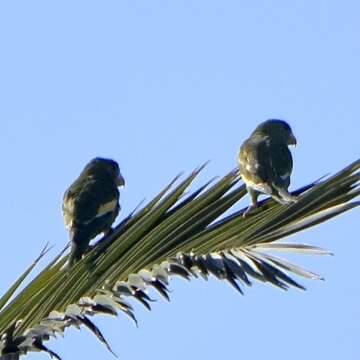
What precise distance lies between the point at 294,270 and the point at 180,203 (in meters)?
1.21

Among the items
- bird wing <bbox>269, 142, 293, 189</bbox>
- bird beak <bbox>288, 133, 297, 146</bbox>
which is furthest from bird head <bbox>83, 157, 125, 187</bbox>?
bird beak <bbox>288, 133, 297, 146</bbox>

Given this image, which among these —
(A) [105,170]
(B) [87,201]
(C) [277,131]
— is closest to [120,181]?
(A) [105,170]

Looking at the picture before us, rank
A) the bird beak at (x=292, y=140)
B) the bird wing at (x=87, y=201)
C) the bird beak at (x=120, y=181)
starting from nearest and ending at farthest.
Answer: the bird wing at (x=87, y=201)
the bird beak at (x=120, y=181)
the bird beak at (x=292, y=140)

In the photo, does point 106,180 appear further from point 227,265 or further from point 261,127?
point 227,265

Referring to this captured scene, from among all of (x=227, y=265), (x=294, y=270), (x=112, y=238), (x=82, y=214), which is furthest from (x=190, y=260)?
(x=82, y=214)

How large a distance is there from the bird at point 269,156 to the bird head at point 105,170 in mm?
1177

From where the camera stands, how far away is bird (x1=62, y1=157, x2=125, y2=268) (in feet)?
27.3

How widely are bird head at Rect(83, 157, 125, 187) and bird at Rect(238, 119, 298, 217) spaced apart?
1177mm

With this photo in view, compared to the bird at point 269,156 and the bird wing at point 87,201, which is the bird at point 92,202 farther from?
the bird at point 269,156

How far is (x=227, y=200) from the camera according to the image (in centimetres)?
469

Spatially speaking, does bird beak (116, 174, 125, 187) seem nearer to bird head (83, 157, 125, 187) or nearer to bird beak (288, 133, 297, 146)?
bird head (83, 157, 125, 187)

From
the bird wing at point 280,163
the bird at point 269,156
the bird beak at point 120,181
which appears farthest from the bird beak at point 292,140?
the bird beak at point 120,181

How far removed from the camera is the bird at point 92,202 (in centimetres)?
831

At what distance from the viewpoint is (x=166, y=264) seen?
3895 mm
